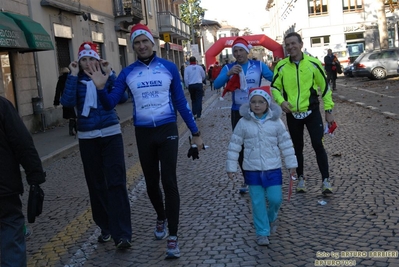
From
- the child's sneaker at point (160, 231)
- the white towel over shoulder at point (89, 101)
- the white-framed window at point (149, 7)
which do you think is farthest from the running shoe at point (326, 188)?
the white-framed window at point (149, 7)

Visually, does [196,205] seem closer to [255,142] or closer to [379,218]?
[255,142]

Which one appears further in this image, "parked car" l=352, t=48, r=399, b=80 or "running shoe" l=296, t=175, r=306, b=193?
"parked car" l=352, t=48, r=399, b=80

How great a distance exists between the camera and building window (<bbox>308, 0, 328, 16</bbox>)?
174 ft

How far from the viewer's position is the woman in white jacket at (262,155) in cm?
479

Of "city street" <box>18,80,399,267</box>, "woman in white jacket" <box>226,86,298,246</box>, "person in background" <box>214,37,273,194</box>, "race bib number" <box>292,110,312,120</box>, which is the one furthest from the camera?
"person in background" <box>214,37,273,194</box>

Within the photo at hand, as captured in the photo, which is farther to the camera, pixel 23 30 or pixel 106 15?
pixel 106 15

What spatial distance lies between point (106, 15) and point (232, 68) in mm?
21906

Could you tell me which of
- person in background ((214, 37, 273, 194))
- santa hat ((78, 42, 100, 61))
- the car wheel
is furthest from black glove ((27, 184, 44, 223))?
the car wheel

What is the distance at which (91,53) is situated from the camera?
4.84m

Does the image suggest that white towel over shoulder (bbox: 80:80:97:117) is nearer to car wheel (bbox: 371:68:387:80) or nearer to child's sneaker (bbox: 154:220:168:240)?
child's sneaker (bbox: 154:220:168:240)

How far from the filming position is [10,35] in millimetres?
14344

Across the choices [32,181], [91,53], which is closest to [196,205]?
[91,53]

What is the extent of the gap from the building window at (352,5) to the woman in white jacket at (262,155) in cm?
5056

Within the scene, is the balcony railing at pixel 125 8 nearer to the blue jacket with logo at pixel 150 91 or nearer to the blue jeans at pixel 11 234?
the blue jacket with logo at pixel 150 91
